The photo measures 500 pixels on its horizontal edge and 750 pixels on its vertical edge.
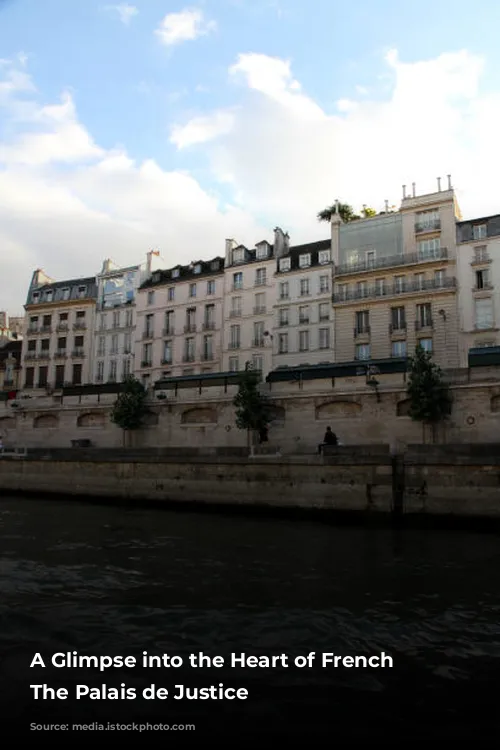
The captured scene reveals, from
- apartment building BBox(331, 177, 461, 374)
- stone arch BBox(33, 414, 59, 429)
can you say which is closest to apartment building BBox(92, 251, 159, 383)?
stone arch BBox(33, 414, 59, 429)

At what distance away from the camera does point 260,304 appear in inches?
1629

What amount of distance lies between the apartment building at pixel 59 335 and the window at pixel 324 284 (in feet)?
73.4

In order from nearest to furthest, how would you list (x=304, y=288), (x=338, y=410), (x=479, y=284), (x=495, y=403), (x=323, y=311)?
(x=495, y=403), (x=338, y=410), (x=479, y=284), (x=323, y=311), (x=304, y=288)

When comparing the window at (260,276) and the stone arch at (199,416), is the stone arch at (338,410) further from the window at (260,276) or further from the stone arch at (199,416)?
the window at (260,276)

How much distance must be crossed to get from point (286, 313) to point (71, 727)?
36856mm

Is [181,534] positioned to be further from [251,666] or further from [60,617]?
[251,666]

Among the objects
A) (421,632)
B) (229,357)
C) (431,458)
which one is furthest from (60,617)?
(229,357)

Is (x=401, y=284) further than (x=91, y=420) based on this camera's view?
Yes

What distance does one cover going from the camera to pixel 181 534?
46.1 ft

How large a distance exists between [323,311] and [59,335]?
26198mm

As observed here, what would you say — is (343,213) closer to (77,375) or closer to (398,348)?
(398,348)

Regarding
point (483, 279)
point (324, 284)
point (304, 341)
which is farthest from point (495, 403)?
point (324, 284)

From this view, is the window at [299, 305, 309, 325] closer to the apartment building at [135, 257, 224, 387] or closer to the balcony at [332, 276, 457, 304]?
the balcony at [332, 276, 457, 304]

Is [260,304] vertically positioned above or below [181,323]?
above
